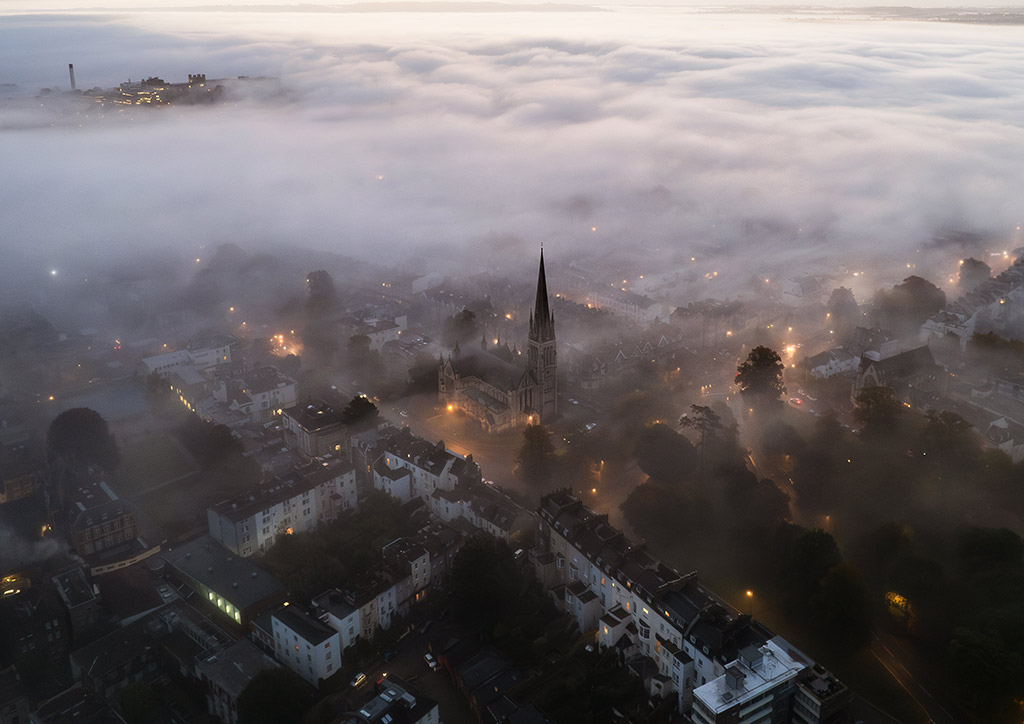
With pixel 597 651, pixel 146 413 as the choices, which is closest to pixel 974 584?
pixel 597 651

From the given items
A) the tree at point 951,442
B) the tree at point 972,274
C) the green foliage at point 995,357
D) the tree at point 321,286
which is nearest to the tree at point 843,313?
the green foliage at point 995,357

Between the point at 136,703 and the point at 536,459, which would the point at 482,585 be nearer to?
the point at 536,459

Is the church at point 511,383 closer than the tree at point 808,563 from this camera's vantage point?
No

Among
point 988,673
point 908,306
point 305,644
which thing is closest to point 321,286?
point 305,644

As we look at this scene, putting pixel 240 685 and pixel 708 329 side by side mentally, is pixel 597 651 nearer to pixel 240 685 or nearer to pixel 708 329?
pixel 240 685

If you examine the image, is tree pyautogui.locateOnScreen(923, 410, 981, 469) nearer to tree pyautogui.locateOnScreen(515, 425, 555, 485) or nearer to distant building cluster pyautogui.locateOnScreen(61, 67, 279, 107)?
tree pyautogui.locateOnScreen(515, 425, 555, 485)

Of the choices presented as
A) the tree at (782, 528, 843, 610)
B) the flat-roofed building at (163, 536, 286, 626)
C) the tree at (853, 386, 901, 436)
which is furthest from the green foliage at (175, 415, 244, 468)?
the tree at (853, 386, 901, 436)

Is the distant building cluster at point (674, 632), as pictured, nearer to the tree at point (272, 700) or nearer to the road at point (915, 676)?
the road at point (915, 676)
